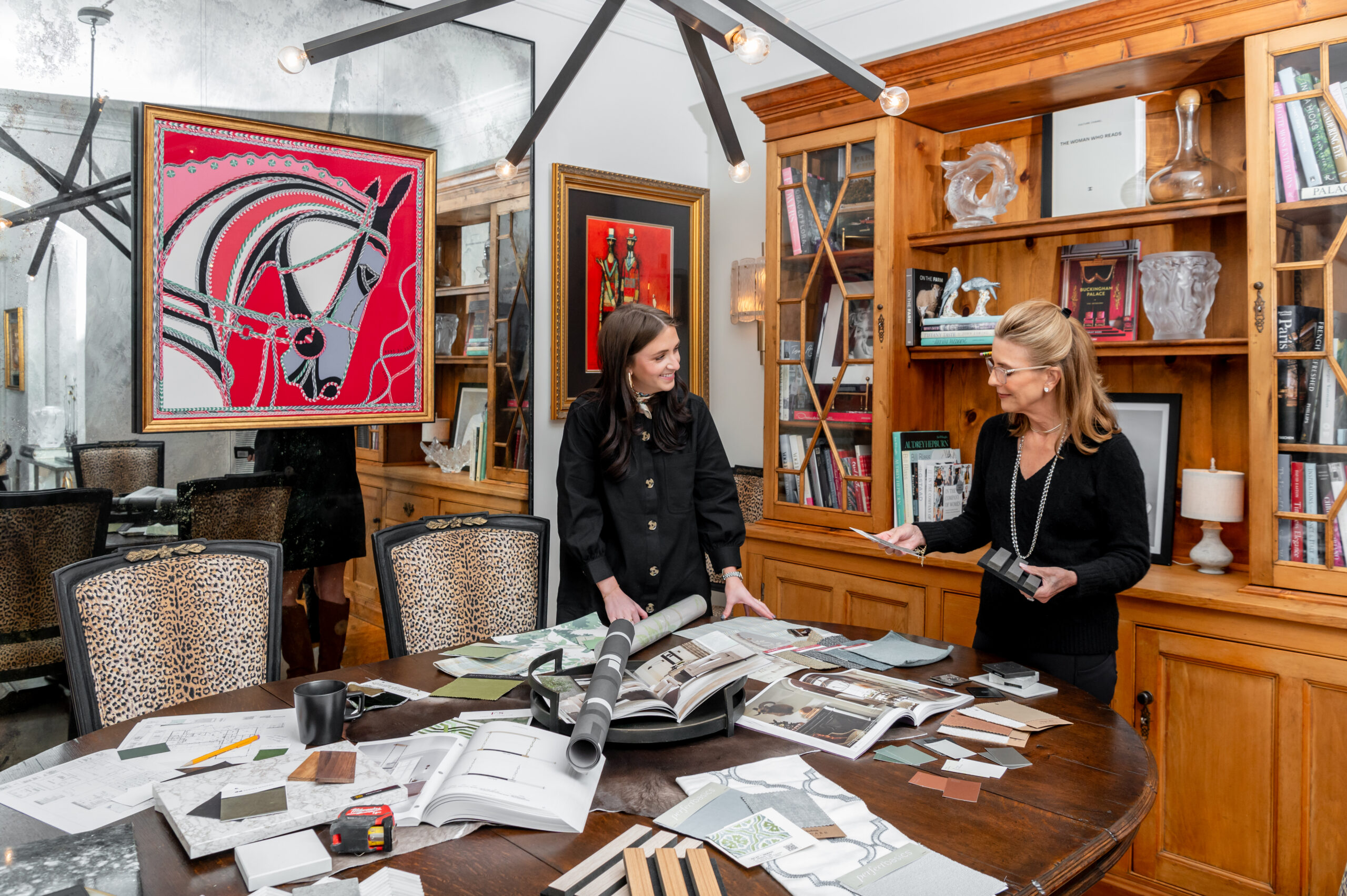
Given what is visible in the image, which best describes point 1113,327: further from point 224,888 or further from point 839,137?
point 224,888

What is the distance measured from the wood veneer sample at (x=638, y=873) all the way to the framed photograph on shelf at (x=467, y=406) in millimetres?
2519

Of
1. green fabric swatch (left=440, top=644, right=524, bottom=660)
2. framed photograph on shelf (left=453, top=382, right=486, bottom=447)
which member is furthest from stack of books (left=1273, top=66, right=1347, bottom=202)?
framed photograph on shelf (left=453, top=382, right=486, bottom=447)

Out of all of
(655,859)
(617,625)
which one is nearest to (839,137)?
(617,625)

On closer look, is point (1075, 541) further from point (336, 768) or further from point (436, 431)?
point (436, 431)

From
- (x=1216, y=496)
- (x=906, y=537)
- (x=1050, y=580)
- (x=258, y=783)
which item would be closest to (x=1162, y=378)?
(x=1216, y=496)

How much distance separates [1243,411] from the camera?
2.65 meters

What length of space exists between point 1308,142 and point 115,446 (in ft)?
11.0

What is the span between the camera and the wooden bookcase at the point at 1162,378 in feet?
7.39

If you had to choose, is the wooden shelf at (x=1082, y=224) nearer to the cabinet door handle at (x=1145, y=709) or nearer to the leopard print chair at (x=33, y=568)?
the cabinet door handle at (x=1145, y=709)

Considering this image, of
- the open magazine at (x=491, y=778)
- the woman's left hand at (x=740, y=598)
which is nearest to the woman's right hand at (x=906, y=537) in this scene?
the woman's left hand at (x=740, y=598)

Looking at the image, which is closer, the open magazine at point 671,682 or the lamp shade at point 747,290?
the open magazine at point 671,682

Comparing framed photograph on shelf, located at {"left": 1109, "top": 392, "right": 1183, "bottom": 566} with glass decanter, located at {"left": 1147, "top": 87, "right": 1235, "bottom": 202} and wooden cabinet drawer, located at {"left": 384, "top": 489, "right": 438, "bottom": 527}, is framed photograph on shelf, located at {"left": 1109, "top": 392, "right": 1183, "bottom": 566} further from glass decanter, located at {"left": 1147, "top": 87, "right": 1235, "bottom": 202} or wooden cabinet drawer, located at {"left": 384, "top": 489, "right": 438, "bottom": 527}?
wooden cabinet drawer, located at {"left": 384, "top": 489, "right": 438, "bottom": 527}

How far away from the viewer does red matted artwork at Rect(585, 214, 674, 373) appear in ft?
12.3

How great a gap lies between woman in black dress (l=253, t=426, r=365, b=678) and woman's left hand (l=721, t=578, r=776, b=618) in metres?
1.38
